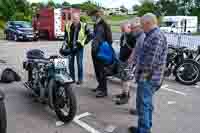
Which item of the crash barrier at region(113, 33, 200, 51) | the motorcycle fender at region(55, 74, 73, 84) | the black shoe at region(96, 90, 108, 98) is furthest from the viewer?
the crash barrier at region(113, 33, 200, 51)

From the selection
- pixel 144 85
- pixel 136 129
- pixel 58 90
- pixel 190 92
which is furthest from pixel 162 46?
pixel 190 92

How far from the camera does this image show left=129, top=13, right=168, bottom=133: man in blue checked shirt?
15.1 feet

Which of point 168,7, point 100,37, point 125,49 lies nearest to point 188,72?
point 125,49

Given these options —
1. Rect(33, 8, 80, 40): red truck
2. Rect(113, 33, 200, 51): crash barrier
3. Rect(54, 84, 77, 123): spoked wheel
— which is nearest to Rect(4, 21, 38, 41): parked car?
Rect(33, 8, 80, 40): red truck

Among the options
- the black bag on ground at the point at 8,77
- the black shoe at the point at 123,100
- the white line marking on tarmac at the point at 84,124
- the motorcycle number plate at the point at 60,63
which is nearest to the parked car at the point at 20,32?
the black bag on ground at the point at 8,77

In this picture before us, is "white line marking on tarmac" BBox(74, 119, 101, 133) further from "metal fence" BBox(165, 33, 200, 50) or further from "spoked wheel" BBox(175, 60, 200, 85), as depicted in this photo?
"metal fence" BBox(165, 33, 200, 50)

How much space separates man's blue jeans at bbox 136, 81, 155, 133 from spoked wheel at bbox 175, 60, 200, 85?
445 cm

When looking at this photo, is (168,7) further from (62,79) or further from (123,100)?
(62,79)

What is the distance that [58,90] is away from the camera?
579 centimetres

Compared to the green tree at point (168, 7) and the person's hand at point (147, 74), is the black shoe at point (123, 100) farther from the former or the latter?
the green tree at point (168, 7)

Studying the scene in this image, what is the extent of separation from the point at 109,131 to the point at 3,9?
38403mm

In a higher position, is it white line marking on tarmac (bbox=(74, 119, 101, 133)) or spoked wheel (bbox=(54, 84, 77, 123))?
spoked wheel (bbox=(54, 84, 77, 123))

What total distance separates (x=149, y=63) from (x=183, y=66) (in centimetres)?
473

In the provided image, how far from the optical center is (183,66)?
29.9ft
